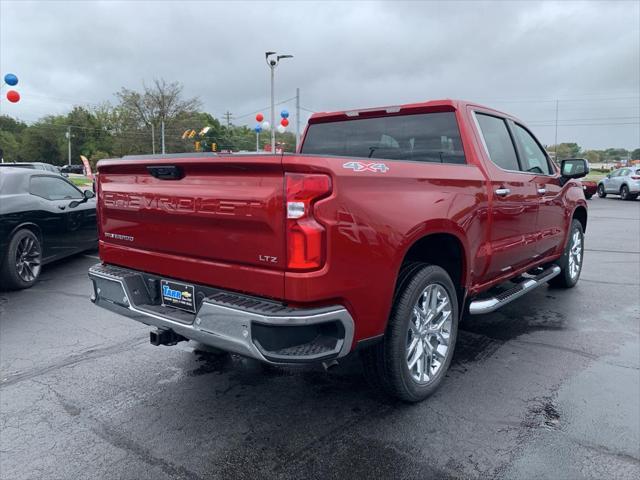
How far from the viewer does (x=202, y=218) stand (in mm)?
2805

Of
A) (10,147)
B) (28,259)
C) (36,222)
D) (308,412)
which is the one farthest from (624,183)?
(10,147)

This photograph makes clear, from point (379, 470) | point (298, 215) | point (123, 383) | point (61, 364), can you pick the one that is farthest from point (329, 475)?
point (61, 364)

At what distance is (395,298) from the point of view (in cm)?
306

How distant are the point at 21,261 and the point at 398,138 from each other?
16.8 ft

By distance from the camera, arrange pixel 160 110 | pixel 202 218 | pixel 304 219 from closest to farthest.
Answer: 1. pixel 304 219
2. pixel 202 218
3. pixel 160 110

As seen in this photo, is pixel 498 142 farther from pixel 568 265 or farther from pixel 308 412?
pixel 308 412

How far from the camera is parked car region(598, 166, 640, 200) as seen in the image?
24.6m

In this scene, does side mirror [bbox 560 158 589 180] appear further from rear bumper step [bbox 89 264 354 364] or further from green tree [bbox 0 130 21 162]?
green tree [bbox 0 130 21 162]

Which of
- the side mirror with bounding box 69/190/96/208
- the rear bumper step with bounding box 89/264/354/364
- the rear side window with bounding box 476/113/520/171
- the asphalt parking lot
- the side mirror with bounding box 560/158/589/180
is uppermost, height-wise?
the rear side window with bounding box 476/113/520/171

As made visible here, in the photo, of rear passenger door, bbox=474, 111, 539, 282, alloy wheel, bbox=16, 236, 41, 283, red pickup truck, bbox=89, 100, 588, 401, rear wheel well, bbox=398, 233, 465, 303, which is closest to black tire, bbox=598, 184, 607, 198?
rear passenger door, bbox=474, 111, 539, 282

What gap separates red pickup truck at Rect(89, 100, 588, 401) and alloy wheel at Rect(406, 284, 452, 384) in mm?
12

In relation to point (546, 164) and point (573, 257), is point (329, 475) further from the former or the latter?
point (573, 257)

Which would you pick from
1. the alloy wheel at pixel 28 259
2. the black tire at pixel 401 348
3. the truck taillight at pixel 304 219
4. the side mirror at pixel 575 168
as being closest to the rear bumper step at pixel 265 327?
the truck taillight at pixel 304 219

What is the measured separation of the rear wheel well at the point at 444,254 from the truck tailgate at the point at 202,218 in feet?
3.57
